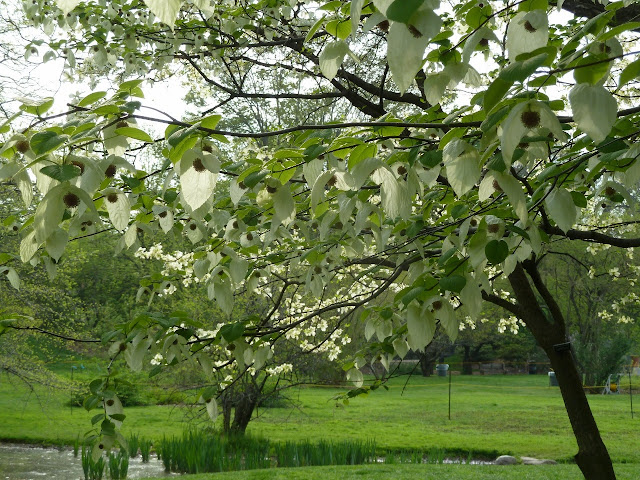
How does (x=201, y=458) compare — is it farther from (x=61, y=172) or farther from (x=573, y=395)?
(x=61, y=172)

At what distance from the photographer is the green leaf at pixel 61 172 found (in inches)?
40.6

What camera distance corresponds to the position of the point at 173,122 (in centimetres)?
125

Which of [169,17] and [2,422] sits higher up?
[169,17]

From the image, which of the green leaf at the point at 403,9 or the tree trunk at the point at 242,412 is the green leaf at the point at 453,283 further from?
the tree trunk at the point at 242,412

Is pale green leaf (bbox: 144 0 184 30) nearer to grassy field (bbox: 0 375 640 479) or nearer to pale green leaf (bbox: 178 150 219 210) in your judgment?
pale green leaf (bbox: 178 150 219 210)

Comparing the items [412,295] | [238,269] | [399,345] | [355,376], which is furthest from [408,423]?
[412,295]

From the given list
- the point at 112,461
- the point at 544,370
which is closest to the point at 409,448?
the point at 112,461

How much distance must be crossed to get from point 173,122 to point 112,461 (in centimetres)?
608

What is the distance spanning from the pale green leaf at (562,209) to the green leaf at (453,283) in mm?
334

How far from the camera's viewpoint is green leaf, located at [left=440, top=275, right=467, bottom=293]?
1583 millimetres

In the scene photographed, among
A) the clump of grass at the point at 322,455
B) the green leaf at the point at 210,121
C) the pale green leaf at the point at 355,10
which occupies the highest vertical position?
the pale green leaf at the point at 355,10

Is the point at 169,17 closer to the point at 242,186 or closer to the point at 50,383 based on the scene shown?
the point at 242,186

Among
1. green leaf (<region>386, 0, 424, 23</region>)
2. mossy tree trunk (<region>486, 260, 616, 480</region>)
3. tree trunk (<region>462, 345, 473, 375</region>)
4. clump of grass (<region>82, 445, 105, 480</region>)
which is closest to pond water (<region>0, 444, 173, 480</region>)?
clump of grass (<region>82, 445, 105, 480</region>)

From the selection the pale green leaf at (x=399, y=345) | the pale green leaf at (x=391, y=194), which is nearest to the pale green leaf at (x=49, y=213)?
the pale green leaf at (x=391, y=194)
